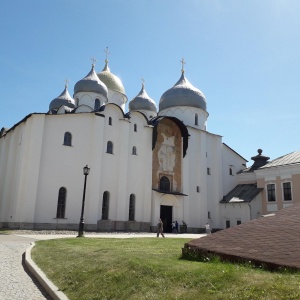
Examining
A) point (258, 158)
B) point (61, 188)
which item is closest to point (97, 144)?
point (61, 188)

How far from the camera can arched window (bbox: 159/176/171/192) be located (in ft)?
110

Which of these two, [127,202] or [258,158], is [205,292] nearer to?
[127,202]

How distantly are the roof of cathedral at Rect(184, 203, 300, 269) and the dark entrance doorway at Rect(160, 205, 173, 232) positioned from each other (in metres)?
23.9

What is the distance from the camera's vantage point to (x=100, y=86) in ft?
123

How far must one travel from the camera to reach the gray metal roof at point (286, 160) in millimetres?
33234

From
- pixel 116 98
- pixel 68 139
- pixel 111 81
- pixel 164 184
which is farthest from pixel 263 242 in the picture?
pixel 111 81

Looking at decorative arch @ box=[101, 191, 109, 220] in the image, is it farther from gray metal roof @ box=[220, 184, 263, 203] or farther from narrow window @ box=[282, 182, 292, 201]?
narrow window @ box=[282, 182, 292, 201]

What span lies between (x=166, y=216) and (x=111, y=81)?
1872cm

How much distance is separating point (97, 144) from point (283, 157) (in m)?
19.8

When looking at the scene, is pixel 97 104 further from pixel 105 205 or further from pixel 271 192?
pixel 271 192

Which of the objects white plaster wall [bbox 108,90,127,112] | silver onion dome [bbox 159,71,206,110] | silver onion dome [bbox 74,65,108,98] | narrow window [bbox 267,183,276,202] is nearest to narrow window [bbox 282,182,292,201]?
narrow window [bbox 267,183,276,202]

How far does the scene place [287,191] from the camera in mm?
32781

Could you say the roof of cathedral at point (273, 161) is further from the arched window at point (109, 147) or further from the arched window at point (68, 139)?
the arched window at point (68, 139)

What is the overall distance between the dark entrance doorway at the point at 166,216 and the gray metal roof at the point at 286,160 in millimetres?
11167
